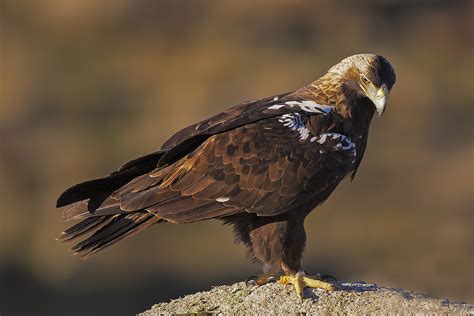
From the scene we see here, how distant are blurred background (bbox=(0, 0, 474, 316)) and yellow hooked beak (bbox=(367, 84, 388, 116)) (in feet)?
11.1

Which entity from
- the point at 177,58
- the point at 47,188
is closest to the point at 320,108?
the point at 47,188

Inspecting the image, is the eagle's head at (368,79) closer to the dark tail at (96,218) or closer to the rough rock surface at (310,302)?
the rough rock surface at (310,302)

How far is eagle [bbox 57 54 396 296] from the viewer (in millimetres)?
8062

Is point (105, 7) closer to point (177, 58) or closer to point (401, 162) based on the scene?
point (177, 58)

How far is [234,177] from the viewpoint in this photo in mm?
8195

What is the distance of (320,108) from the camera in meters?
8.48

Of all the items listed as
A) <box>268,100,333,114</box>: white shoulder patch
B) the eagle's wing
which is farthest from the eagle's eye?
the eagle's wing

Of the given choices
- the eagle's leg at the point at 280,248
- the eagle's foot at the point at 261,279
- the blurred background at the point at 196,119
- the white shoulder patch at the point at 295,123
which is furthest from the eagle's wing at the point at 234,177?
the blurred background at the point at 196,119

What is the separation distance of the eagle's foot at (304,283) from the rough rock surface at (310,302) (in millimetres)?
36

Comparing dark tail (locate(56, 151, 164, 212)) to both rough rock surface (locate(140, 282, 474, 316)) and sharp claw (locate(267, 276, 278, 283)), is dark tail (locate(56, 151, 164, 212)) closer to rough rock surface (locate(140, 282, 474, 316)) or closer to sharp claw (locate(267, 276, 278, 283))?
rough rock surface (locate(140, 282, 474, 316))

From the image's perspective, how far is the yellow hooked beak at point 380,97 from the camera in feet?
27.6

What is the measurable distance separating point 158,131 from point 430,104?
468 cm

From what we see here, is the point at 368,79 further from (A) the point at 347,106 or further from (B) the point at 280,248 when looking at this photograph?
(B) the point at 280,248

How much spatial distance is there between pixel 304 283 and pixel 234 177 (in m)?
0.88
